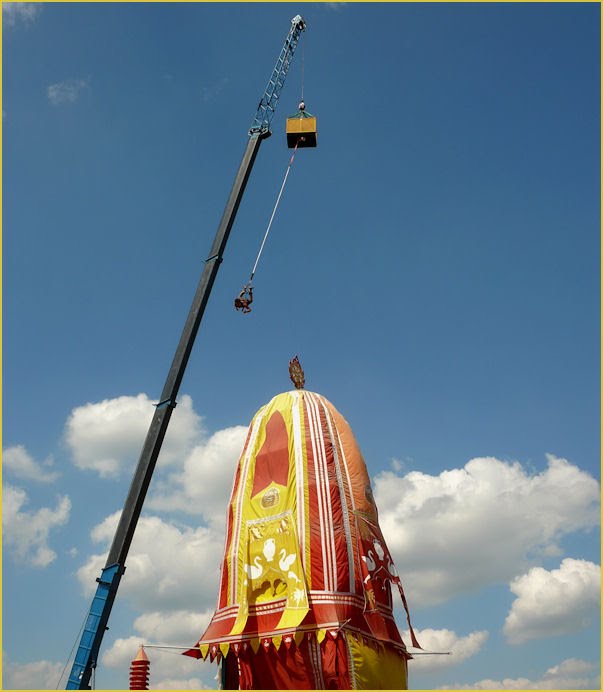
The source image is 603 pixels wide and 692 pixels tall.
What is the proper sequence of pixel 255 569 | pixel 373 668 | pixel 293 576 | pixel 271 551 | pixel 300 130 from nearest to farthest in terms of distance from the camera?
1. pixel 373 668
2. pixel 293 576
3. pixel 271 551
4. pixel 255 569
5. pixel 300 130

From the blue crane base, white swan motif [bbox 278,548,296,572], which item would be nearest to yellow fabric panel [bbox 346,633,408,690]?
white swan motif [bbox 278,548,296,572]

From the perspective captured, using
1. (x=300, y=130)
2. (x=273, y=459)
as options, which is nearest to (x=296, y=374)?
(x=273, y=459)

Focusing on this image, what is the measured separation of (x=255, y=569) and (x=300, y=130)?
698 inches

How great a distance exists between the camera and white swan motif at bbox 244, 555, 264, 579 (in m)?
23.4

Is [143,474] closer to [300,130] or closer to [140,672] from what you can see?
[140,672]

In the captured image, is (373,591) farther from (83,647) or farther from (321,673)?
(83,647)

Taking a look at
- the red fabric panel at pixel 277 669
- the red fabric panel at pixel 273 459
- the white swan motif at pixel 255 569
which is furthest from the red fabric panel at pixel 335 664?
the red fabric panel at pixel 273 459

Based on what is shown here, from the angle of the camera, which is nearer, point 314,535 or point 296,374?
point 314,535

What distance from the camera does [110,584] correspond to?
18562 millimetres

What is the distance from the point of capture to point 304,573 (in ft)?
74.0

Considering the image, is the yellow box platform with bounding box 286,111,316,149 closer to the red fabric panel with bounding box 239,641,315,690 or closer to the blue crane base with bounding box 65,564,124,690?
the blue crane base with bounding box 65,564,124,690

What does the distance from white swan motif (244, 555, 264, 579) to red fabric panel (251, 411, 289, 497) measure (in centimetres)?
251

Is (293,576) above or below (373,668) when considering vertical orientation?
above

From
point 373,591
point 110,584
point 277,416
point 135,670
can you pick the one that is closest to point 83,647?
point 110,584
